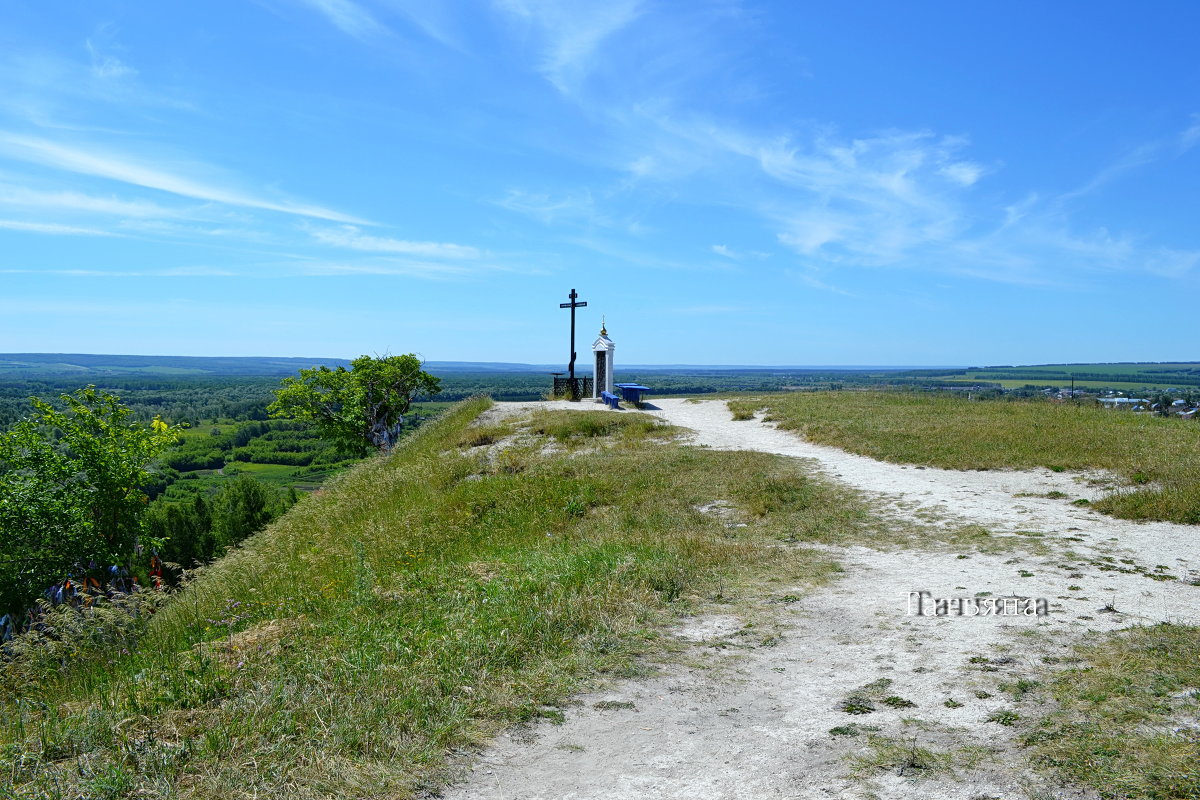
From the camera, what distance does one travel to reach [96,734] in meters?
3.84

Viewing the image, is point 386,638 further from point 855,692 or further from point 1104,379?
point 1104,379

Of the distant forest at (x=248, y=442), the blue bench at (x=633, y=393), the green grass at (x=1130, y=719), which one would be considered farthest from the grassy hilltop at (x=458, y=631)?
the blue bench at (x=633, y=393)

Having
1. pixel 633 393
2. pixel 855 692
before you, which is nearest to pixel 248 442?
pixel 633 393

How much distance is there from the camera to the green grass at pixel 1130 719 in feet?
10.6

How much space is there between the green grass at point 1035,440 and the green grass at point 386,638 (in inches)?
170

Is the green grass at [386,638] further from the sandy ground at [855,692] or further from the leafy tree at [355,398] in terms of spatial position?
the leafy tree at [355,398]

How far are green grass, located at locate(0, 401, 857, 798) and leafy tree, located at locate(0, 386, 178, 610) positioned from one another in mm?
16686

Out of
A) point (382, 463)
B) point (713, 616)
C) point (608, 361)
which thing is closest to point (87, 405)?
point (382, 463)

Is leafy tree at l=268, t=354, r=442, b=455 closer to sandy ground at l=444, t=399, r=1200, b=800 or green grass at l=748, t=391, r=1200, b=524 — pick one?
green grass at l=748, t=391, r=1200, b=524

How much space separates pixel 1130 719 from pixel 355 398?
36.2 meters

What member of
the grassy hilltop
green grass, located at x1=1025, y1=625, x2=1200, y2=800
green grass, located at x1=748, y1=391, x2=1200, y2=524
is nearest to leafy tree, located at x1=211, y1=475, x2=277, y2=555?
the grassy hilltop

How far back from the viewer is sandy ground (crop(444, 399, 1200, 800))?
11.4 feet

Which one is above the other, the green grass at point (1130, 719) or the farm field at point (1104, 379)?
the farm field at point (1104, 379)

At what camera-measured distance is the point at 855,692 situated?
4535 mm
